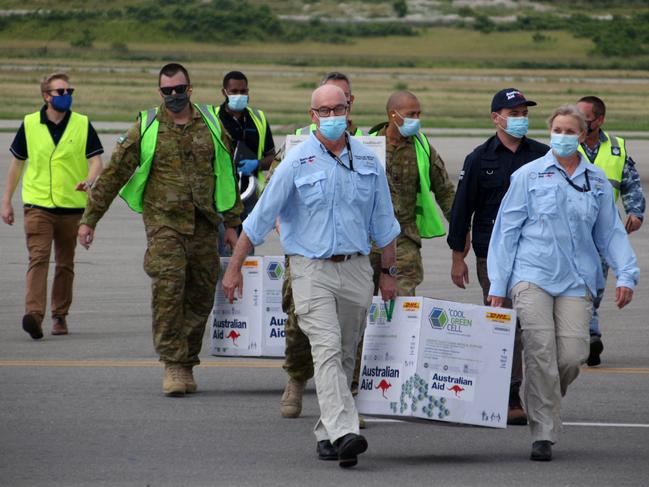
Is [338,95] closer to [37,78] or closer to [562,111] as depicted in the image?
[562,111]

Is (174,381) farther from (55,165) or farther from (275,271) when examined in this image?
(55,165)

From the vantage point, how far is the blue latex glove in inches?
449

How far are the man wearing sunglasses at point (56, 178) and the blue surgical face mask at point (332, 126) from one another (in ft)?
14.9

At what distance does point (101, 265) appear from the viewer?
51.8 ft

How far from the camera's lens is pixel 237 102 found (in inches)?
447

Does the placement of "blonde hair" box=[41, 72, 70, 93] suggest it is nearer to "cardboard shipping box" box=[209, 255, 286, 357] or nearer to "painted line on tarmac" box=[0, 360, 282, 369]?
"painted line on tarmac" box=[0, 360, 282, 369]

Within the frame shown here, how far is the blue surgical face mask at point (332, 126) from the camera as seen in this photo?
7.34m

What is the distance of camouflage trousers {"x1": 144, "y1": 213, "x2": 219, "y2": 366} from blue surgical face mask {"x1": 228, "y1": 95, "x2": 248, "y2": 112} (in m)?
2.27

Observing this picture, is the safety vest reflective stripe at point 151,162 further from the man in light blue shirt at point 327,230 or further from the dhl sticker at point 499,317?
the dhl sticker at point 499,317

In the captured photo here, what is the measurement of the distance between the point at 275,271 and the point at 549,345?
2531mm

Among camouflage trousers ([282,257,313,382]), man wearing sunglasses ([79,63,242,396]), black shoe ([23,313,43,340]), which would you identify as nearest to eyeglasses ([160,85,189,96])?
man wearing sunglasses ([79,63,242,396])

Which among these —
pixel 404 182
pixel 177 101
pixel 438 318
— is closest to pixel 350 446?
pixel 438 318

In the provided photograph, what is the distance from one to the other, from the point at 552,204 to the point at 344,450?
1.69 m

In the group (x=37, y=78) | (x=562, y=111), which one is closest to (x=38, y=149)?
(x=562, y=111)
